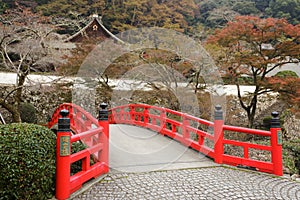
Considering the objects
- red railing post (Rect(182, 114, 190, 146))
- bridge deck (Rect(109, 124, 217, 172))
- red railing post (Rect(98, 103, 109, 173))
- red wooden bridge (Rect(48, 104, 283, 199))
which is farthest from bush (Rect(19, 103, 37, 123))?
red railing post (Rect(98, 103, 109, 173))

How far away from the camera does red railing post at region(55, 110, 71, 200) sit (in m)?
3.37

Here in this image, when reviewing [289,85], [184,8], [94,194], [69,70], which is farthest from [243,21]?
[184,8]

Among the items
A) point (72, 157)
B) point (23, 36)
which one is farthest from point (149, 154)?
point (23, 36)

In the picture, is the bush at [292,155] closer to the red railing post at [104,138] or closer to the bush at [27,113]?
Answer: the red railing post at [104,138]

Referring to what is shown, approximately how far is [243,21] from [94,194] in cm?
827

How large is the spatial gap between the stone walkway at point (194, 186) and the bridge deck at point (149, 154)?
13.5 inches

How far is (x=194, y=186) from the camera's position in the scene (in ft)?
13.1

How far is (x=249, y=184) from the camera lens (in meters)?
4.11

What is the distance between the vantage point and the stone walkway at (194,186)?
11.9 ft

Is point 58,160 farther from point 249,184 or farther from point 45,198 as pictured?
point 249,184

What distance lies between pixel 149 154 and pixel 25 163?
3108 mm

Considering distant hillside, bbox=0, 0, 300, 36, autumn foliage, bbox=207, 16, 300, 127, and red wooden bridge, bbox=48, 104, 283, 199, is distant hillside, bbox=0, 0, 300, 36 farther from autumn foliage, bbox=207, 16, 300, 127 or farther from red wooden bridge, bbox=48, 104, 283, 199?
red wooden bridge, bbox=48, 104, 283, 199

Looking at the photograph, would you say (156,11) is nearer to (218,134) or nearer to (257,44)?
(257,44)

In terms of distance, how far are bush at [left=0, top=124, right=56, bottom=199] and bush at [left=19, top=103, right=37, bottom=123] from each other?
28.7 ft
